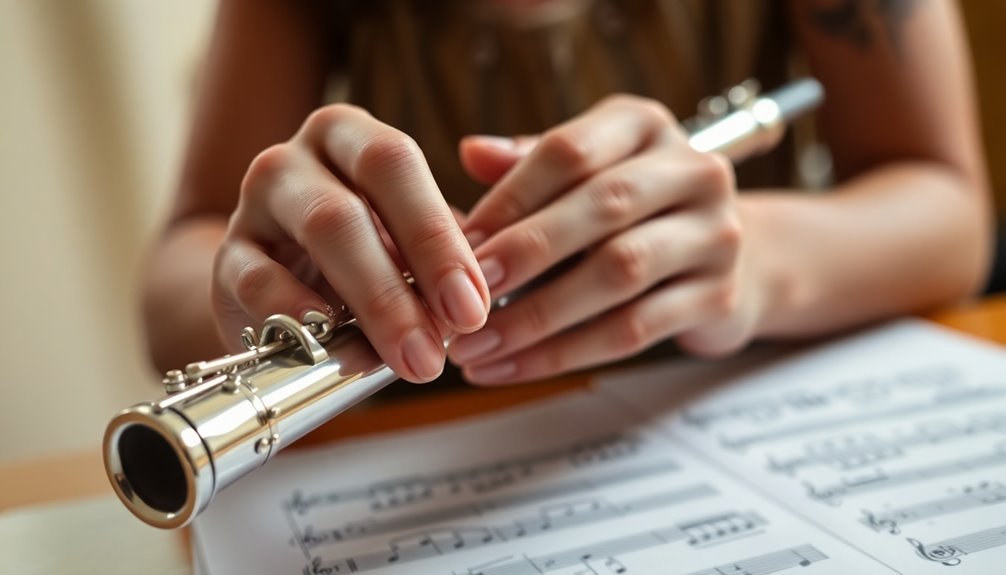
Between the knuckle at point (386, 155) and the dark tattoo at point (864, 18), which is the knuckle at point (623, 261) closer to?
the knuckle at point (386, 155)

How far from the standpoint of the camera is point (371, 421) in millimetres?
409

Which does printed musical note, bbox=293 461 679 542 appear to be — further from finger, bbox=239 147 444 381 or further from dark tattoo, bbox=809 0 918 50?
→ dark tattoo, bbox=809 0 918 50

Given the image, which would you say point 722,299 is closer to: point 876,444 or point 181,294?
point 876,444

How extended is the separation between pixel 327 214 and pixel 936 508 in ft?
0.72

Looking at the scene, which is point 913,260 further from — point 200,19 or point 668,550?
point 200,19

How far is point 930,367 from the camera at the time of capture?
41 centimetres

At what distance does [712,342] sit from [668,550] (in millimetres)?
146

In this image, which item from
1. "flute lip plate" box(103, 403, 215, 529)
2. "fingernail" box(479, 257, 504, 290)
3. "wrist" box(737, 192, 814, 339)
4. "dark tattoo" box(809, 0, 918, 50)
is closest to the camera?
"flute lip plate" box(103, 403, 215, 529)

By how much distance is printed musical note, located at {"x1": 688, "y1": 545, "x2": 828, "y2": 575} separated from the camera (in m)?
0.26

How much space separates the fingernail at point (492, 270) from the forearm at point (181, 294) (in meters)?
0.11

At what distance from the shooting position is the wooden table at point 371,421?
355 millimetres

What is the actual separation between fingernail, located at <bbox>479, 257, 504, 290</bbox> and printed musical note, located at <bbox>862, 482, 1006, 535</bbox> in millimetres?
144

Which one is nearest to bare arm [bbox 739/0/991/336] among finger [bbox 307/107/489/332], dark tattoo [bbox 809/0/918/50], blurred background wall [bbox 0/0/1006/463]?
dark tattoo [bbox 809/0/918/50]

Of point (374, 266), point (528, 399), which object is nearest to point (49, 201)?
point (528, 399)
